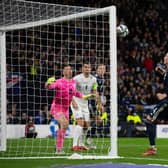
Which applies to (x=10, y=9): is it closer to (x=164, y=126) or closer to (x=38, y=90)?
(x=38, y=90)

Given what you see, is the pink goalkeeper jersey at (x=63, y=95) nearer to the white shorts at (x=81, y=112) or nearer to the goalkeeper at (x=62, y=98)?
the goalkeeper at (x=62, y=98)

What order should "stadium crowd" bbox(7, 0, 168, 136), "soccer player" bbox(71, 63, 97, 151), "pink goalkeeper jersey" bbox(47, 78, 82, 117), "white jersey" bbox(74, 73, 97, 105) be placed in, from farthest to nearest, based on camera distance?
"stadium crowd" bbox(7, 0, 168, 136) < "white jersey" bbox(74, 73, 97, 105) < "soccer player" bbox(71, 63, 97, 151) < "pink goalkeeper jersey" bbox(47, 78, 82, 117)

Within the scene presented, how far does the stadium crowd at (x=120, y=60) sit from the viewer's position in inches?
773

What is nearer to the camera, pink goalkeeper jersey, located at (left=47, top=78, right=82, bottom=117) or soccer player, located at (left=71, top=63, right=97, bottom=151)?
pink goalkeeper jersey, located at (left=47, top=78, right=82, bottom=117)

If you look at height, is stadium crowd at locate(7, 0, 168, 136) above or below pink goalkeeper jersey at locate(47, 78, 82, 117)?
above

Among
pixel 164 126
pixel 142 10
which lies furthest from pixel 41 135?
pixel 142 10

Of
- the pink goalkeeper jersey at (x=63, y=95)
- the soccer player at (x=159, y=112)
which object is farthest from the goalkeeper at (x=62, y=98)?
the soccer player at (x=159, y=112)

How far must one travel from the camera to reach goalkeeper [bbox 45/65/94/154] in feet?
42.2

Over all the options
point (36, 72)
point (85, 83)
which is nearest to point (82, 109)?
point (85, 83)

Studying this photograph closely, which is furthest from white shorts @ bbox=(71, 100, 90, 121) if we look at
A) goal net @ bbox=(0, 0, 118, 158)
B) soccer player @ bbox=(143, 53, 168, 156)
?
soccer player @ bbox=(143, 53, 168, 156)

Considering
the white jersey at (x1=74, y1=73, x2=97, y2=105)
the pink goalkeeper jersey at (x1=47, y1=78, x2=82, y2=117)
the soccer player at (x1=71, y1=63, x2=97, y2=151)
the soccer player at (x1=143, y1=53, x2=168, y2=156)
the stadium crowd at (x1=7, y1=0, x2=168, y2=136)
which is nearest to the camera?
the soccer player at (x1=143, y1=53, x2=168, y2=156)

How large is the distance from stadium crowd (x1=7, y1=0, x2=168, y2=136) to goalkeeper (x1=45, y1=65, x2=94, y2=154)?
4204mm

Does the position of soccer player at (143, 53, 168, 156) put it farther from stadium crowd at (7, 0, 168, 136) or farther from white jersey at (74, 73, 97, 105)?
stadium crowd at (7, 0, 168, 136)

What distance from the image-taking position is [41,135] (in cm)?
2120
